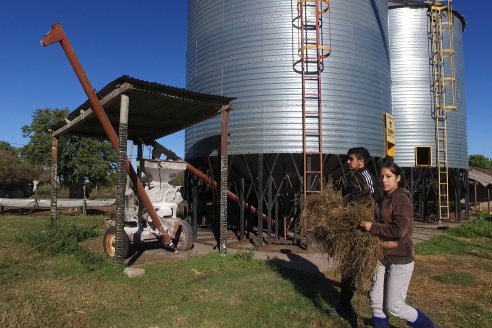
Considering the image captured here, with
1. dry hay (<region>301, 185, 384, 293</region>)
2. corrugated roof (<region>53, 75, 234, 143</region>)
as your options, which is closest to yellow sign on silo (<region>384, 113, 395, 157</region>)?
corrugated roof (<region>53, 75, 234, 143</region>)

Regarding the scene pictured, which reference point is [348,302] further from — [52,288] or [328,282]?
[52,288]

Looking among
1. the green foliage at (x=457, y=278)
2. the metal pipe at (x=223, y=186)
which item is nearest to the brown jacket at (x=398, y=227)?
the green foliage at (x=457, y=278)

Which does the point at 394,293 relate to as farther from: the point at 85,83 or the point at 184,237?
the point at 85,83

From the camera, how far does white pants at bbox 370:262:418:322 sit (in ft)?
13.4

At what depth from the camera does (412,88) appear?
61.3 ft

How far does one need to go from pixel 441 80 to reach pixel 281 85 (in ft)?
33.3

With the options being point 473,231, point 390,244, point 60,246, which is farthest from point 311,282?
point 473,231

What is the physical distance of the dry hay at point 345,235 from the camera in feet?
Result: 13.8

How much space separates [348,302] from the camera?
5.37 metres

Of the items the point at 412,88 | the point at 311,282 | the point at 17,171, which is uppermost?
the point at 412,88

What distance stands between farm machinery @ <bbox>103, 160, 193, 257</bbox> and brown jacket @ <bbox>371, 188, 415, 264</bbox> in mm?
6847

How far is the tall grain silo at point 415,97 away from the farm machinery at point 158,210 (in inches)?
445

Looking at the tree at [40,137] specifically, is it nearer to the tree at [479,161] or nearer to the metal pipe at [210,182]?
the metal pipe at [210,182]

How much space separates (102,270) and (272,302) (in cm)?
337
